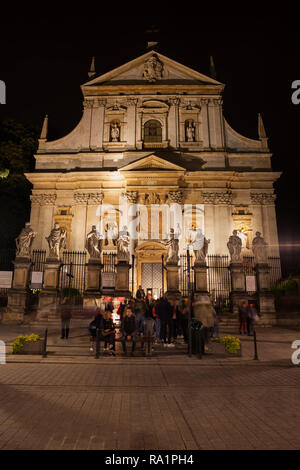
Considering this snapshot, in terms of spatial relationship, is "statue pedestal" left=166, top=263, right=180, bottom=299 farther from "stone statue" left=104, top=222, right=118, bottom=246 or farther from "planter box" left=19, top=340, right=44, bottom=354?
"stone statue" left=104, top=222, right=118, bottom=246

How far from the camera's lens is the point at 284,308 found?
724 inches

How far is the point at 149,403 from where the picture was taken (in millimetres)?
5273

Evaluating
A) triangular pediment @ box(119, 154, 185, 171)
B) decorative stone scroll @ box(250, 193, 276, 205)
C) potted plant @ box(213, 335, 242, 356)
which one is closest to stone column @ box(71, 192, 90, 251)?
triangular pediment @ box(119, 154, 185, 171)

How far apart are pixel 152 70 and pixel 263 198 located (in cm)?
1655

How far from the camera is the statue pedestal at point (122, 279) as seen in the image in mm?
17678

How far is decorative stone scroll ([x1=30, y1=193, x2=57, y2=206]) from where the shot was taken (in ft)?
93.7

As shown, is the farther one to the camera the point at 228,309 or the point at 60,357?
the point at 228,309

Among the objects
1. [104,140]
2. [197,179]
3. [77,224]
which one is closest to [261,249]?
[197,179]

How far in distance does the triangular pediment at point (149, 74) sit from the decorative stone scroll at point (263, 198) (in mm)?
11894

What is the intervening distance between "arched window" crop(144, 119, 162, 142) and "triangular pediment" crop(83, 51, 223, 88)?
4.16 meters

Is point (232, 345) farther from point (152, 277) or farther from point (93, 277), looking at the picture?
point (152, 277)
